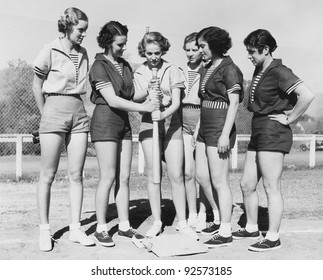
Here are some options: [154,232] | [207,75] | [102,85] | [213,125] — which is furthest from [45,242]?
[207,75]

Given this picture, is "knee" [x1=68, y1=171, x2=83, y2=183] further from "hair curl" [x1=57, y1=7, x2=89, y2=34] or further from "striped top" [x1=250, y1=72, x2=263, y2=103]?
"striped top" [x1=250, y1=72, x2=263, y2=103]

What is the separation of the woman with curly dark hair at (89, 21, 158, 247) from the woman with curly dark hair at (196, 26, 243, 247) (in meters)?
0.47

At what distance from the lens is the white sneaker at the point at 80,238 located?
390 centimetres

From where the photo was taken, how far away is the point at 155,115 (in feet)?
12.9

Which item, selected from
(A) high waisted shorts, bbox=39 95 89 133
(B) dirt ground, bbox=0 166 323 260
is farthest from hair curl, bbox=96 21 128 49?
(B) dirt ground, bbox=0 166 323 260

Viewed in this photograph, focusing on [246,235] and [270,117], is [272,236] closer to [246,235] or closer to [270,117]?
[246,235]

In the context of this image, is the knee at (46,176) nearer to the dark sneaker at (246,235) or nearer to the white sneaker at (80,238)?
the white sneaker at (80,238)

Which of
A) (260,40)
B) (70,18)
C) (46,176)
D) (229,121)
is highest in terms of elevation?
(70,18)

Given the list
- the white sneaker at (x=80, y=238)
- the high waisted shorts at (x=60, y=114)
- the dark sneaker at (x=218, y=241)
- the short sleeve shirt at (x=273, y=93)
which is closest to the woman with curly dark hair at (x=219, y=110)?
the dark sneaker at (x=218, y=241)

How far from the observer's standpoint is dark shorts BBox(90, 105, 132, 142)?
3869mm

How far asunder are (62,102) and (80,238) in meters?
1.11

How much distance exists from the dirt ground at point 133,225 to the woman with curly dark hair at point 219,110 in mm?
349

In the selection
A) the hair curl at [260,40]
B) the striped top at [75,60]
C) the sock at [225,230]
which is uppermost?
the hair curl at [260,40]

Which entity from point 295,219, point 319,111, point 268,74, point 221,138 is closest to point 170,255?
point 221,138
